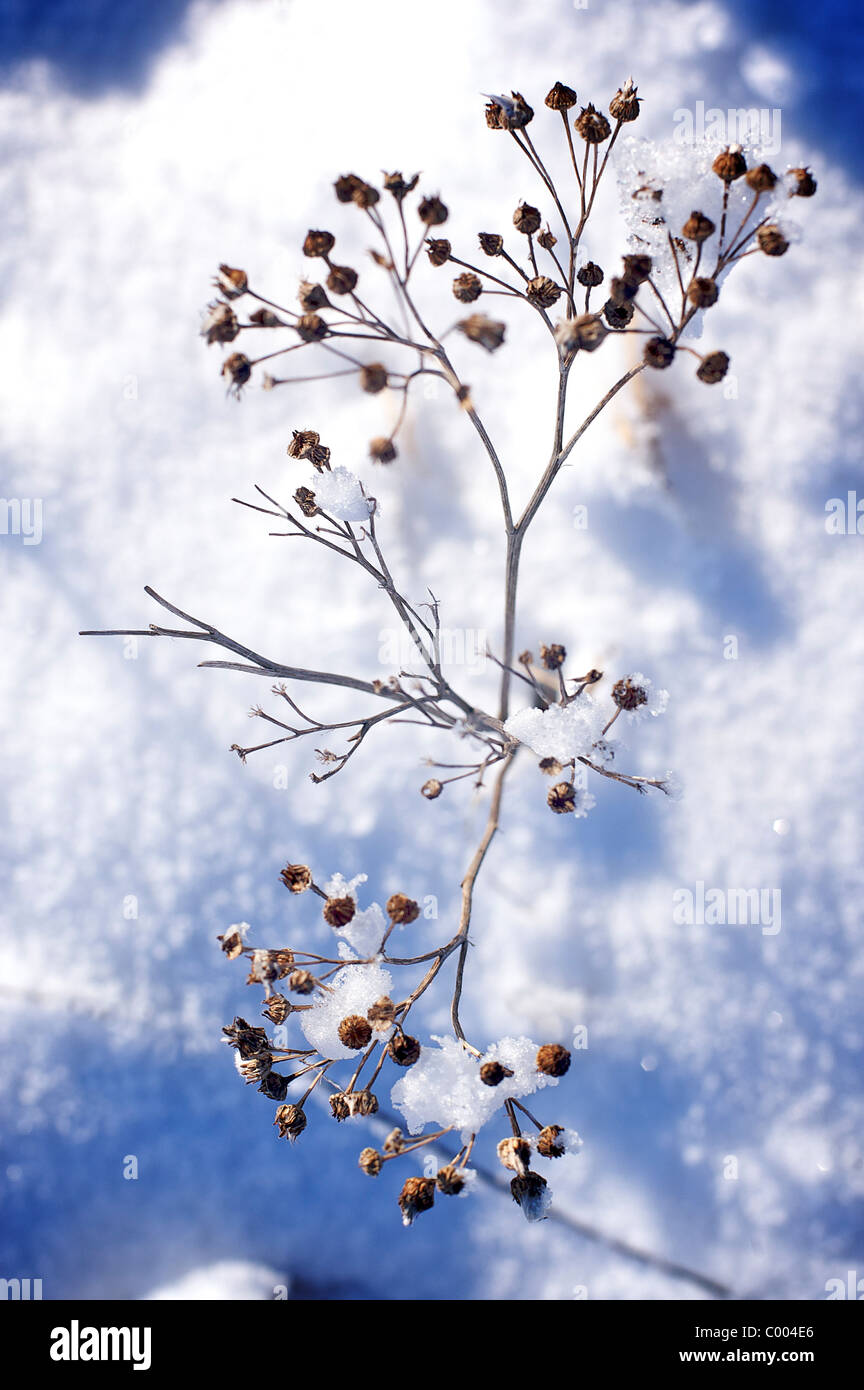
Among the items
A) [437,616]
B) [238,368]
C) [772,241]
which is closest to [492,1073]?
[437,616]

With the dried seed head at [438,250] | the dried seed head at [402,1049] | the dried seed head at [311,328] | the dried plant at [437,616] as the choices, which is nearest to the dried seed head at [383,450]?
the dried plant at [437,616]

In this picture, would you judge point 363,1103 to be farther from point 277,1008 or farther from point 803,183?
point 803,183

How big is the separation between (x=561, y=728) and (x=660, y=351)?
0.37 m

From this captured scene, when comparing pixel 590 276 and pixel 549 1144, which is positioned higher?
pixel 590 276

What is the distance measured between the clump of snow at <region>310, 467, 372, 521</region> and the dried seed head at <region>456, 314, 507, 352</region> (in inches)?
9.5

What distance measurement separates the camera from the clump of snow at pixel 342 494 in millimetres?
801

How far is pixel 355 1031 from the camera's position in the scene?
71 centimetres

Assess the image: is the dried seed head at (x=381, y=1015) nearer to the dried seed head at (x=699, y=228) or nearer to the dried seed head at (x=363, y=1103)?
the dried seed head at (x=363, y=1103)

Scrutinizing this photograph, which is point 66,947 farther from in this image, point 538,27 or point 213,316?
point 538,27

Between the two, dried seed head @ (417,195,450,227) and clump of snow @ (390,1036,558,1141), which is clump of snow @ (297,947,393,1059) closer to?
clump of snow @ (390,1036,558,1141)

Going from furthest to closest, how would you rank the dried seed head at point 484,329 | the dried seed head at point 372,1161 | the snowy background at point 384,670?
the snowy background at point 384,670, the dried seed head at point 372,1161, the dried seed head at point 484,329

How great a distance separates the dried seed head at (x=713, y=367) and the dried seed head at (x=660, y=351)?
0.03m

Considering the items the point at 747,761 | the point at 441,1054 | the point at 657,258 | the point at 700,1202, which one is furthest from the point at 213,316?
the point at 700,1202

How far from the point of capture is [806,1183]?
49.3 inches
